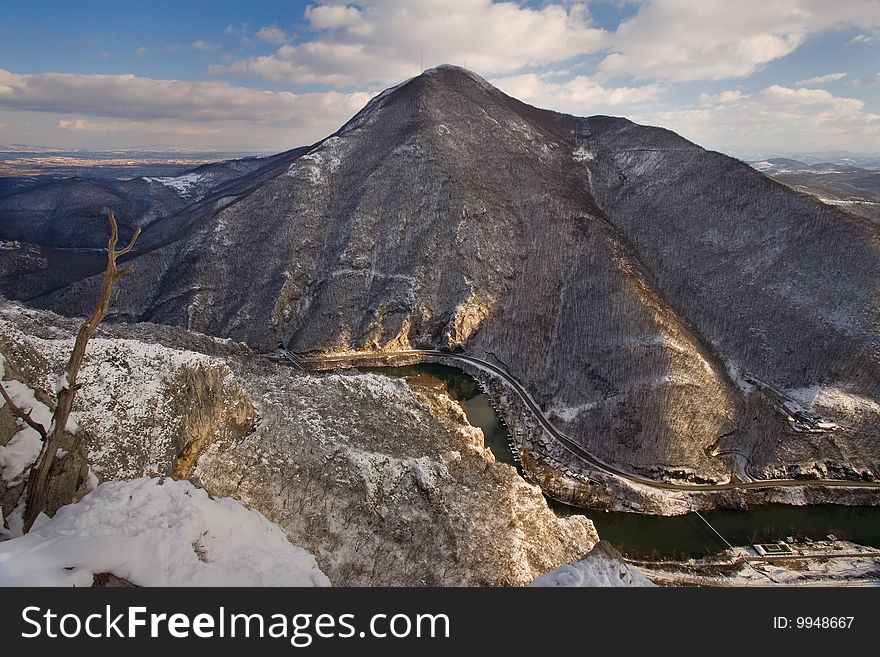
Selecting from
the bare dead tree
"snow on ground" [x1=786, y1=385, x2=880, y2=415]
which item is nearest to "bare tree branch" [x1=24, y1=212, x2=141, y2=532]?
the bare dead tree

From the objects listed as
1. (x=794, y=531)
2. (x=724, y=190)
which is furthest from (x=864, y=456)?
(x=724, y=190)

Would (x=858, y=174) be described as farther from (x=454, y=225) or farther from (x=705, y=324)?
(x=454, y=225)

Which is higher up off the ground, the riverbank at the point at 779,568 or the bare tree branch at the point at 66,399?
the bare tree branch at the point at 66,399

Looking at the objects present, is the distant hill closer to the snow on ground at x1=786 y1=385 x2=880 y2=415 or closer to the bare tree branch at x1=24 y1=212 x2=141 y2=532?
the snow on ground at x1=786 y1=385 x2=880 y2=415

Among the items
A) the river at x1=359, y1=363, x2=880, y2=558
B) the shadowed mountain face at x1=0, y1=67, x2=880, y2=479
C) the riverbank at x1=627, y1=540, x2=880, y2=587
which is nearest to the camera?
the riverbank at x1=627, y1=540, x2=880, y2=587

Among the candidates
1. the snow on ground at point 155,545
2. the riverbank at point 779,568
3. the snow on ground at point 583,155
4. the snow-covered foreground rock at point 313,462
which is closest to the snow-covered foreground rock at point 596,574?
the snow on ground at point 155,545

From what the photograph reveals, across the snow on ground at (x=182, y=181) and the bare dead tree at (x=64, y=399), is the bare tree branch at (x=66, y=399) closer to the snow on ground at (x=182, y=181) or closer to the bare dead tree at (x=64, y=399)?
the bare dead tree at (x=64, y=399)

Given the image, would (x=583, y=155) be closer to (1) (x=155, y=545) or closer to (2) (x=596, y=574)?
(2) (x=596, y=574)
